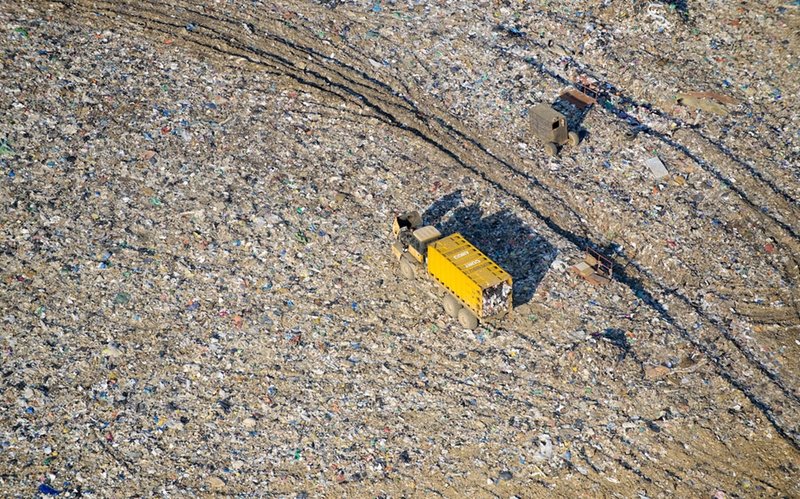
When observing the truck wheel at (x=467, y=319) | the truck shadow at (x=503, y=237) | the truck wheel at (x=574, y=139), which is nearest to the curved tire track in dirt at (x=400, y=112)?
the truck shadow at (x=503, y=237)

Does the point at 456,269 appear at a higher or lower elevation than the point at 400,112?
lower

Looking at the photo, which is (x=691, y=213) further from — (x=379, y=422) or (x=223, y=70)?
(x=223, y=70)

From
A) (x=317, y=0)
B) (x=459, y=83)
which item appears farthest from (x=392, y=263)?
(x=317, y=0)

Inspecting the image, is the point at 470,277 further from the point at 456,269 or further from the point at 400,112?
the point at 400,112

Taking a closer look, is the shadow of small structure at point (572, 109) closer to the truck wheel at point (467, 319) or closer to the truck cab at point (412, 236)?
the truck cab at point (412, 236)

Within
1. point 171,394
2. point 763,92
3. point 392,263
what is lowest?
point 171,394

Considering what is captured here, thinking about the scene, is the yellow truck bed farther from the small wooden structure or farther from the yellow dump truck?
the small wooden structure

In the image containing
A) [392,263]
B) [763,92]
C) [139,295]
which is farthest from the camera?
[763,92]

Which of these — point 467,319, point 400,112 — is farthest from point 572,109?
point 467,319
